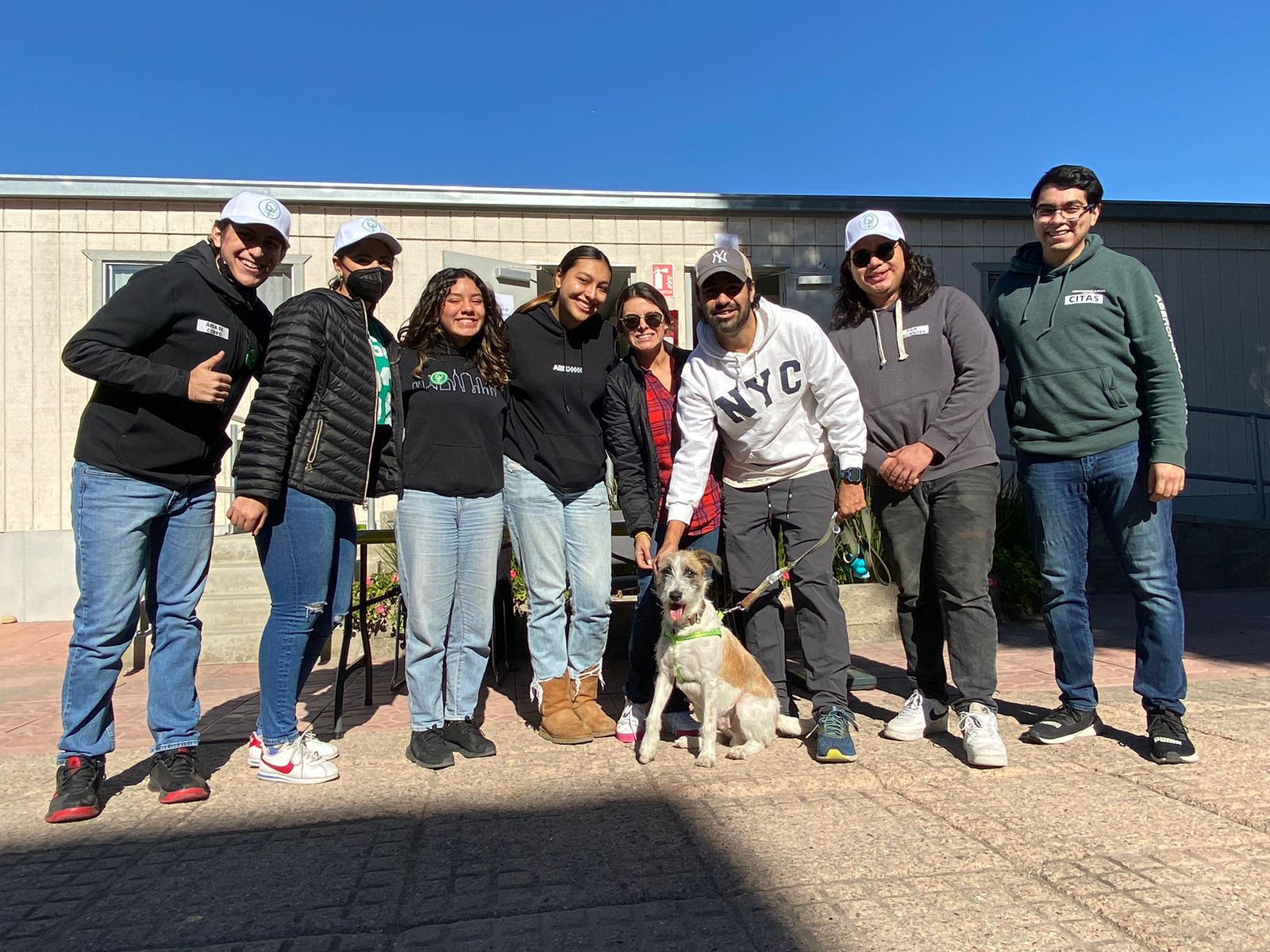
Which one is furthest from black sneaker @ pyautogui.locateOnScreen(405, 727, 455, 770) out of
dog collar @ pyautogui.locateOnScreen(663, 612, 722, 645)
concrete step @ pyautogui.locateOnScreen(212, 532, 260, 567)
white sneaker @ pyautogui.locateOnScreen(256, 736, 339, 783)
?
concrete step @ pyautogui.locateOnScreen(212, 532, 260, 567)

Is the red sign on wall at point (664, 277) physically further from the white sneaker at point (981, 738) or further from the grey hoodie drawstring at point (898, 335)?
the white sneaker at point (981, 738)

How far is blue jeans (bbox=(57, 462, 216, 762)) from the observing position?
10.1 ft

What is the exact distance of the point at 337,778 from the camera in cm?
346

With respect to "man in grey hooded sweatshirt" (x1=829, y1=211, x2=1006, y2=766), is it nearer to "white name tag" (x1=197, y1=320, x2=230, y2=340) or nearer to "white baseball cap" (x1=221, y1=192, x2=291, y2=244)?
A: "white baseball cap" (x1=221, y1=192, x2=291, y2=244)

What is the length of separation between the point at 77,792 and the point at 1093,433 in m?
4.09

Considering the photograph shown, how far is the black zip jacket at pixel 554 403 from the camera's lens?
3877 millimetres

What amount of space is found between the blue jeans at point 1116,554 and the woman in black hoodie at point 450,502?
2.34 meters

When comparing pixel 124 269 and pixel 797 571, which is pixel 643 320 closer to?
pixel 797 571

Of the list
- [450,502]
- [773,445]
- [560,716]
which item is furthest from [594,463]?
Result: [560,716]

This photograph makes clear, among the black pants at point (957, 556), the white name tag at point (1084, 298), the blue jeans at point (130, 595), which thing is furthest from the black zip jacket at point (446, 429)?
the white name tag at point (1084, 298)

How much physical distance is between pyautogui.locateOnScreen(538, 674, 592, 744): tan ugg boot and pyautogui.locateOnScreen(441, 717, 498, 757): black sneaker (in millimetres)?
272

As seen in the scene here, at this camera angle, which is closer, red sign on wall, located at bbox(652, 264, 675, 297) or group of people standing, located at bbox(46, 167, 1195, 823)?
group of people standing, located at bbox(46, 167, 1195, 823)

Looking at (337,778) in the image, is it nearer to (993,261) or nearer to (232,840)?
(232,840)

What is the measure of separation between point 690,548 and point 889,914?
200 cm
